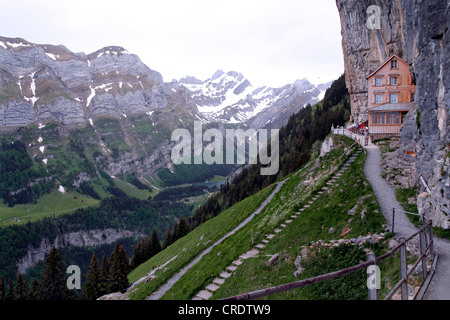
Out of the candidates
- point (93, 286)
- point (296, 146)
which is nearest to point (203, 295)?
point (93, 286)

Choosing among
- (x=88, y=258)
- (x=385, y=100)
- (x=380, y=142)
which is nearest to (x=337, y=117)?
(x=385, y=100)

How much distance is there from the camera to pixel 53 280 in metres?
63.3

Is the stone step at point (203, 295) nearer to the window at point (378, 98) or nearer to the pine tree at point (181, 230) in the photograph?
the window at point (378, 98)

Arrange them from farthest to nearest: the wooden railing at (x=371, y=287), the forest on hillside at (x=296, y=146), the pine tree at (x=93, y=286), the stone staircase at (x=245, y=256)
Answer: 1. the forest on hillside at (x=296, y=146)
2. the pine tree at (x=93, y=286)
3. the stone staircase at (x=245, y=256)
4. the wooden railing at (x=371, y=287)

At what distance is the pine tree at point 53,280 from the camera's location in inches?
2466

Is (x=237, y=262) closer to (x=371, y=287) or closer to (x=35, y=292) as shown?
(x=371, y=287)

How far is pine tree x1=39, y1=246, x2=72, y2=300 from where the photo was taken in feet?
205

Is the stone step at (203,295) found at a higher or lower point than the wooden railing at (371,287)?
lower

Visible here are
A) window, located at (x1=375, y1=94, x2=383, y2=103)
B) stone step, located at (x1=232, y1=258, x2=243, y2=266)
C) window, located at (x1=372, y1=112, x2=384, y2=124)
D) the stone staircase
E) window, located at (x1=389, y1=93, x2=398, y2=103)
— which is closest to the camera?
the stone staircase

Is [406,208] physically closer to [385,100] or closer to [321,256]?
[321,256]

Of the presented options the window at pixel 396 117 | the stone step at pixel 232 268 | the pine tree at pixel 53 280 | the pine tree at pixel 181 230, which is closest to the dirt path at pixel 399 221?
the window at pixel 396 117

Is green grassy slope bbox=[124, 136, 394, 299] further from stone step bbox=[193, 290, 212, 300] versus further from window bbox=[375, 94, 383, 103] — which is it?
window bbox=[375, 94, 383, 103]

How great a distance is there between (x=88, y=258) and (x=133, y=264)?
436ft

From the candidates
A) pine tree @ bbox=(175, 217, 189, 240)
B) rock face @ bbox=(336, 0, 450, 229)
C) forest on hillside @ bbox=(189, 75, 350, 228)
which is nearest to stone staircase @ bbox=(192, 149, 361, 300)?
rock face @ bbox=(336, 0, 450, 229)
